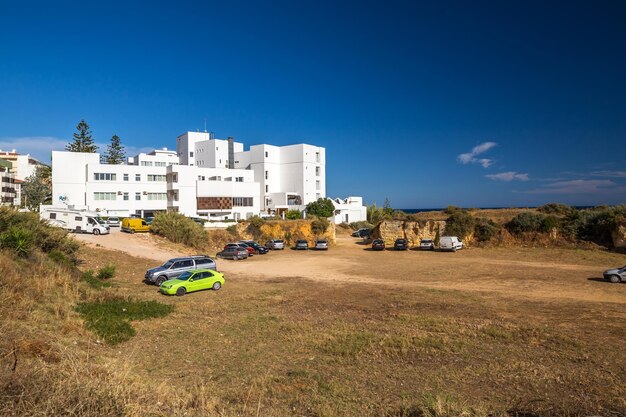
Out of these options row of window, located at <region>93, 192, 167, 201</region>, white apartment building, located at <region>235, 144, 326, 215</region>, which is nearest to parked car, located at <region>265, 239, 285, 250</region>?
row of window, located at <region>93, 192, 167, 201</region>

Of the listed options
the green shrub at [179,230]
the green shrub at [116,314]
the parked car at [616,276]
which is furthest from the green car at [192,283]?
the parked car at [616,276]

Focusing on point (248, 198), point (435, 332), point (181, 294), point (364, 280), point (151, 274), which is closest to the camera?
point (435, 332)

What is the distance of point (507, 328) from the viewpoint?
1409 centimetres

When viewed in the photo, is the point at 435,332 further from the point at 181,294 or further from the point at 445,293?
the point at 181,294

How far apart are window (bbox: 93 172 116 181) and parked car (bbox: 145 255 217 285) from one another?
4498 centimetres

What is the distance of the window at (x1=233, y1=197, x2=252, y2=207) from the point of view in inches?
2776

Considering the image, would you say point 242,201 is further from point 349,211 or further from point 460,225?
point 460,225

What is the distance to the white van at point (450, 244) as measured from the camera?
46.1 meters

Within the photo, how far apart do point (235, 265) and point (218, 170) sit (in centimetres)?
4146

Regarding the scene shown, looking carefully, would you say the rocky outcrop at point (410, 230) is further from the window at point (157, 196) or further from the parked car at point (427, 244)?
the window at point (157, 196)

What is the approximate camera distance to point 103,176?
6184 cm

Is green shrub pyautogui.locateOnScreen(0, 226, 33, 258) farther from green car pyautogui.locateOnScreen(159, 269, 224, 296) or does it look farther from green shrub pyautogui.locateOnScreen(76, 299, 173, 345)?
green car pyautogui.locateOnScreen(159, 269, 224, 296)

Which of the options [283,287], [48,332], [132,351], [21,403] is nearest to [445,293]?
[283,287]

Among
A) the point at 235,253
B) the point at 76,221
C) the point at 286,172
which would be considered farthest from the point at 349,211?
the point at 76,221
